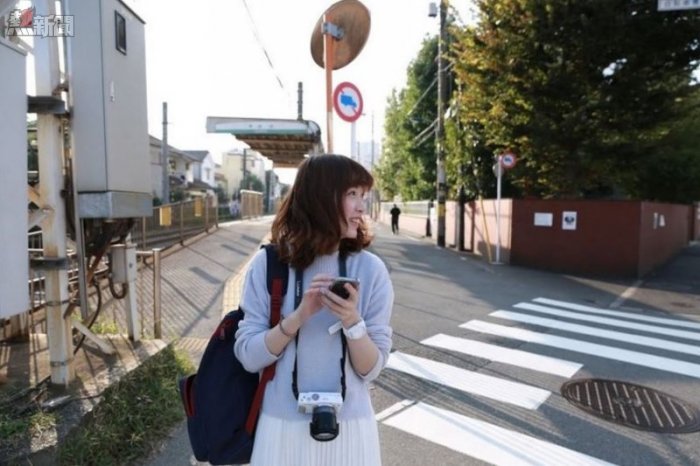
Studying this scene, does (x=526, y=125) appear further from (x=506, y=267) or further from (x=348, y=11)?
(x=348, y=11)

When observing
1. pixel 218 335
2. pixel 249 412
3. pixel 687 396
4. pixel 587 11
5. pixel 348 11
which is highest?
pixel 587 11

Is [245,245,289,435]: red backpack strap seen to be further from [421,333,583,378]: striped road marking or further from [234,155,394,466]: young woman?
[421,333,583,378]: striped road marking

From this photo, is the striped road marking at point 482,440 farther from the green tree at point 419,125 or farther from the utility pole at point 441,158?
the green tree at point 419,125

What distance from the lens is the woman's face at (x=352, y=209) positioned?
1.67m

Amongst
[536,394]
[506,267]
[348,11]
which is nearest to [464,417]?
[536,394]

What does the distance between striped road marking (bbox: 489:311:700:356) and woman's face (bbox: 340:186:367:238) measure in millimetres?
6071

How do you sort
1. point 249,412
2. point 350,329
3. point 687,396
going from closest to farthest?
point 350,329 → point 249,412 → point 687,396

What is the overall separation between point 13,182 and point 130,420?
1750mm

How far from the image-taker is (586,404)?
428 centimetres

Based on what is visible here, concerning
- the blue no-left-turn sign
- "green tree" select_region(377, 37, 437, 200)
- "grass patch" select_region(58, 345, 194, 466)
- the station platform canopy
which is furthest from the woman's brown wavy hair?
"green tree" select_region(377, 37, 437, 200)

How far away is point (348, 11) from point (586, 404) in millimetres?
4254

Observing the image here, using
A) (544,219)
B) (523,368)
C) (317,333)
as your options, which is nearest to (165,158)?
(544,219)

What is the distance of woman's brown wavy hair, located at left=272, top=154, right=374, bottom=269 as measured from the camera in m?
1.62

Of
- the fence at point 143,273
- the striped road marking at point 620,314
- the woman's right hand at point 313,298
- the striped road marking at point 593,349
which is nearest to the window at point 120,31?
the fence at point 143,273
